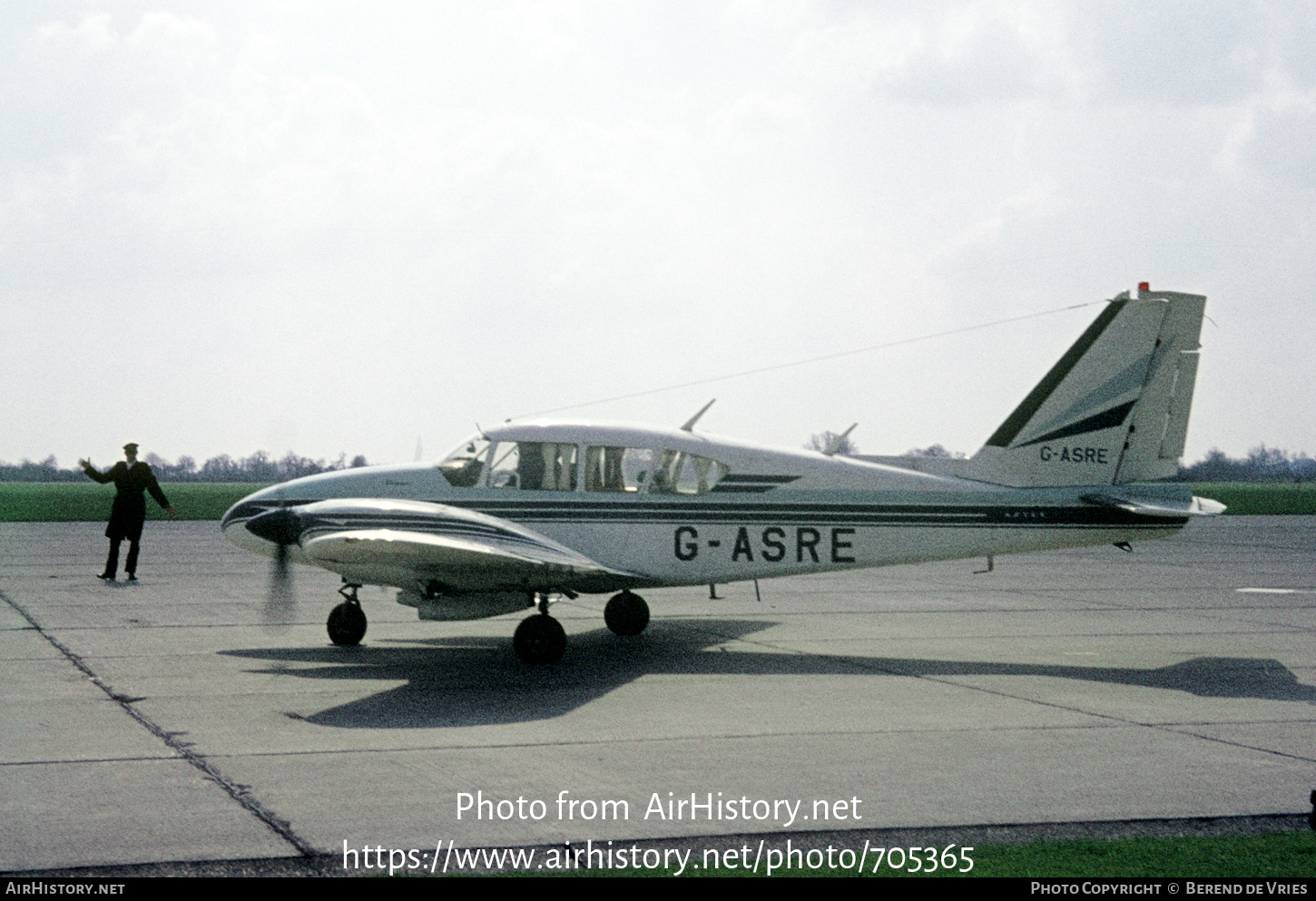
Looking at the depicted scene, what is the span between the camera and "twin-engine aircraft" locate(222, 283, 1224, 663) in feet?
46.2

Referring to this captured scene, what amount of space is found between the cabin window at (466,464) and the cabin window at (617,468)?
1180mm

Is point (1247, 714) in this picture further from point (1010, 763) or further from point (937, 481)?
point (937, 481)

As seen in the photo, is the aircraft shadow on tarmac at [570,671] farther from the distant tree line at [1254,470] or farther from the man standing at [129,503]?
the distant tree line at [1254,470]

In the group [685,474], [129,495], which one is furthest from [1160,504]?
[129,495]

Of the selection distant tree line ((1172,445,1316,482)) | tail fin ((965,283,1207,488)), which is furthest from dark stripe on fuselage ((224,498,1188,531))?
distant tree line ((1172,445,1316,482))

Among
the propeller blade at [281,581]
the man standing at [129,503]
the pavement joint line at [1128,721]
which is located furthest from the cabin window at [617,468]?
the man standing at [129,503]

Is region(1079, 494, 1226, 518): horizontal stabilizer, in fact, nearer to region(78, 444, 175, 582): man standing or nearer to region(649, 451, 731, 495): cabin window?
region(649, 451, 731, 495): cabin window

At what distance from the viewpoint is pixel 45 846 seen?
6629mm

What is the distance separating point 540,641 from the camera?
13.1 metres

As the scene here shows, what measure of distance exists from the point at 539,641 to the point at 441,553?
5.02 feet

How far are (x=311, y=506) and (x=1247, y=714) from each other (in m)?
8.93

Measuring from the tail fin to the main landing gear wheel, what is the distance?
4.35m

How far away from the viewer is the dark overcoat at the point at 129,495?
72.1 ft

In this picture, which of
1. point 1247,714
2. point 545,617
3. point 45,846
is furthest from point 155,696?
point 1247,714
